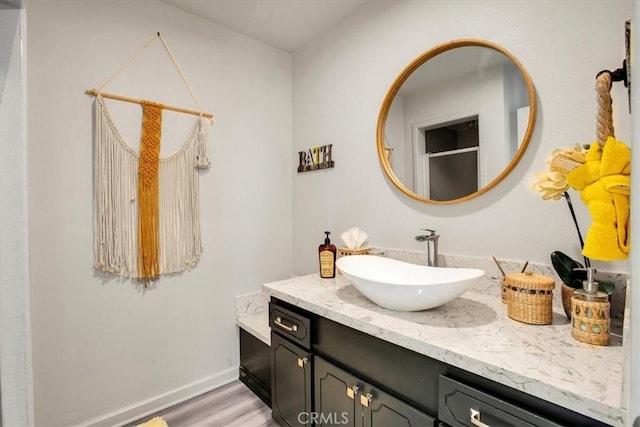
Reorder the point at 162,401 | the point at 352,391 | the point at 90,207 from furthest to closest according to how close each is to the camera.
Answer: the point at 162,401 → the point at 90,207 → the point at 352,391

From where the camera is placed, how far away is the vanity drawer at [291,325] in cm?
125

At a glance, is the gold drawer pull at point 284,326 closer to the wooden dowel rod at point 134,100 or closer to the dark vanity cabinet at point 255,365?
the dark vanity cabinet at point 255,365

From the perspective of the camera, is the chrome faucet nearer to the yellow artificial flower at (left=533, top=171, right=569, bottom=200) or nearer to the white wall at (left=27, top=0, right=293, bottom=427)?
the yellow artificial flower at (left=533, top=171, right=569, bottom=200)

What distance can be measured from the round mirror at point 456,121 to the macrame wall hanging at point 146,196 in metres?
1.20

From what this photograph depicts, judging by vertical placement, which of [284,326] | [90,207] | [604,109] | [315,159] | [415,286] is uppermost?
[315,159]

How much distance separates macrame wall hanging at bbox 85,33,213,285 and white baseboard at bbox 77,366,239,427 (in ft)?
2.32

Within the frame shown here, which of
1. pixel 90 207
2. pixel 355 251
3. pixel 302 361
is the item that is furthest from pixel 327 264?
pixel 90 207

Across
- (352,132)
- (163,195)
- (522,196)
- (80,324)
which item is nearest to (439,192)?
Answer: (522,196)

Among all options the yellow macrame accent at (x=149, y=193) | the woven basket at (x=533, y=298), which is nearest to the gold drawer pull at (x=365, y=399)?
the woven basket at (x=533, y=298)

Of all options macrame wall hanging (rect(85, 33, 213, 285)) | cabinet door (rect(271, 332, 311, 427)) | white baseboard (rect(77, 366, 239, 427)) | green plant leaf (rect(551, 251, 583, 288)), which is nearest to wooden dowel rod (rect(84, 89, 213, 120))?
macrame wall hanging (rect(85, 33, 213, 285))

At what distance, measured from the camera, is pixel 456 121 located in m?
1.39

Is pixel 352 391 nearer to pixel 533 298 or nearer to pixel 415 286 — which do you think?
pixel 415 286

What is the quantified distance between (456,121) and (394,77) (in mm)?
457

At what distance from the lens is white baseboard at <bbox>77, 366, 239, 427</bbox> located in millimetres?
1601
